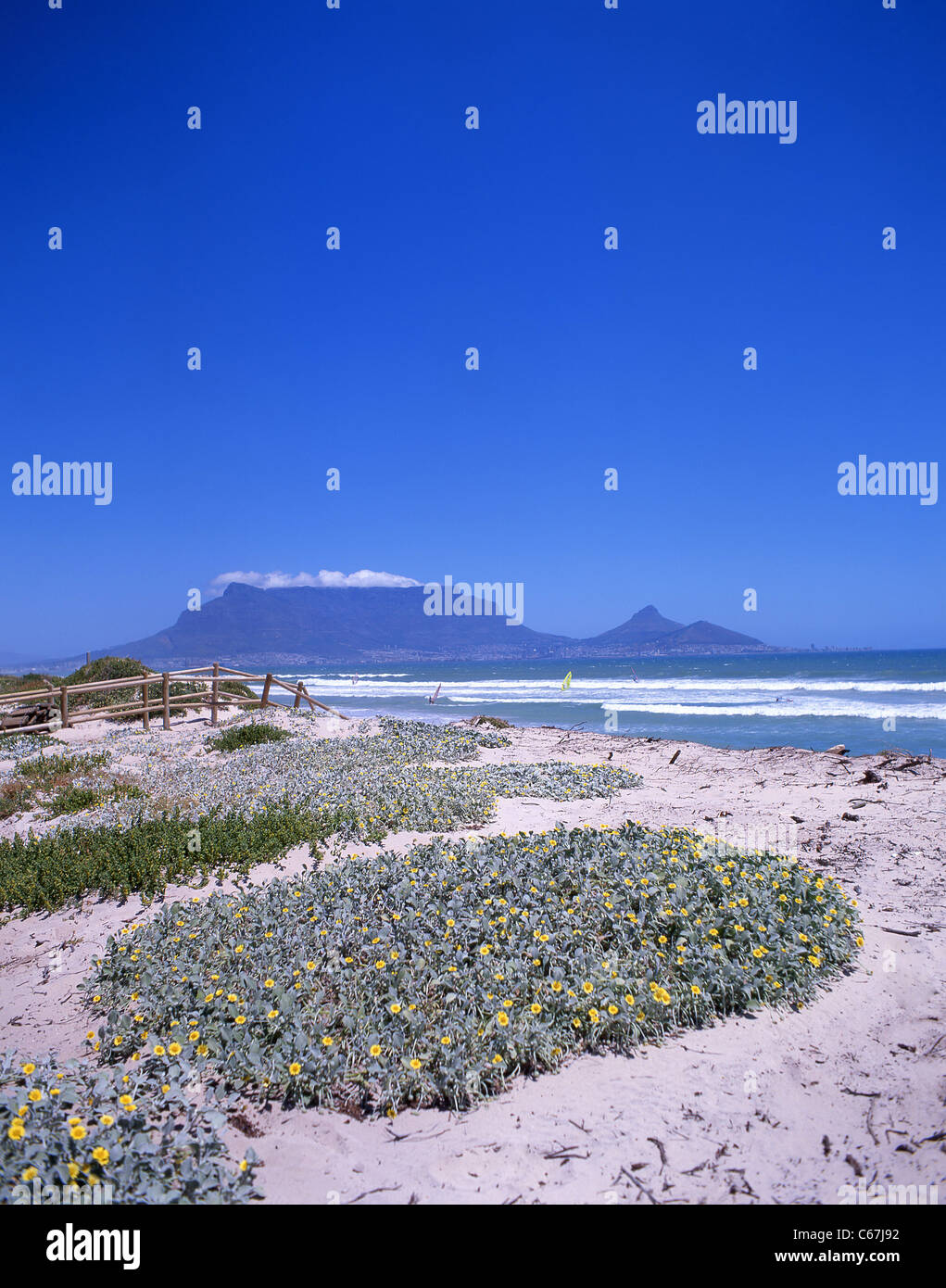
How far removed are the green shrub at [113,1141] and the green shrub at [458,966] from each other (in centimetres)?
41

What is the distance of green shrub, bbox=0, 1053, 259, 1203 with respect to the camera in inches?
114

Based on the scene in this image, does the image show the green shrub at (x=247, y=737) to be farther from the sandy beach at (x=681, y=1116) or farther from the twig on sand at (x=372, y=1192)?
the twig on sand at (x=372, y=1192)

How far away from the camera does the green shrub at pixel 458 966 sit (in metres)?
4.02

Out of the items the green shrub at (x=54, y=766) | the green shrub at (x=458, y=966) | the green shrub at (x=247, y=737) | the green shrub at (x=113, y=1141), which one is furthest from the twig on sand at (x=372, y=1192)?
the green shrub at (x=247, y=737)

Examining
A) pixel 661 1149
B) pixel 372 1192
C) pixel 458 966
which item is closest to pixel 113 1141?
pixel 372 1192

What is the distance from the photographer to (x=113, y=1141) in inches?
123

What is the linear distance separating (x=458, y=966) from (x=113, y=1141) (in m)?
2.28

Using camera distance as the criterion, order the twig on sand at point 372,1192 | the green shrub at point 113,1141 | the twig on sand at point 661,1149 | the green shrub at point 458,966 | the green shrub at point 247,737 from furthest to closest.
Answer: the green shrub at point 247,737 < the green shrub at point 458,966 < the twig on sand at point 661,1149 < the twig on sand at point 372,1192 < the green shrub at point 113,1141

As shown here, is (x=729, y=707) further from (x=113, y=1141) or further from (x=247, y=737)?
(x=113, y=1141)

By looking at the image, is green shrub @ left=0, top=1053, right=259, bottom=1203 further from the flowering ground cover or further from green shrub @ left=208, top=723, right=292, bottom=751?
green shrub @ left=208, top=723, right=292, bottom=751

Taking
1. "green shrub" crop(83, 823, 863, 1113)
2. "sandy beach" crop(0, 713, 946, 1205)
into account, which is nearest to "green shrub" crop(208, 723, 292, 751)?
"sandy beach" crop(0, 713, 946, 1205)

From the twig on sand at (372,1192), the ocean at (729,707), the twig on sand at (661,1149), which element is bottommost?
the ocean at (729,707)

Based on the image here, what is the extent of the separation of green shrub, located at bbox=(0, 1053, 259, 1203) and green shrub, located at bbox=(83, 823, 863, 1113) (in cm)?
41

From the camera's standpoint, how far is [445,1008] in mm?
4371
